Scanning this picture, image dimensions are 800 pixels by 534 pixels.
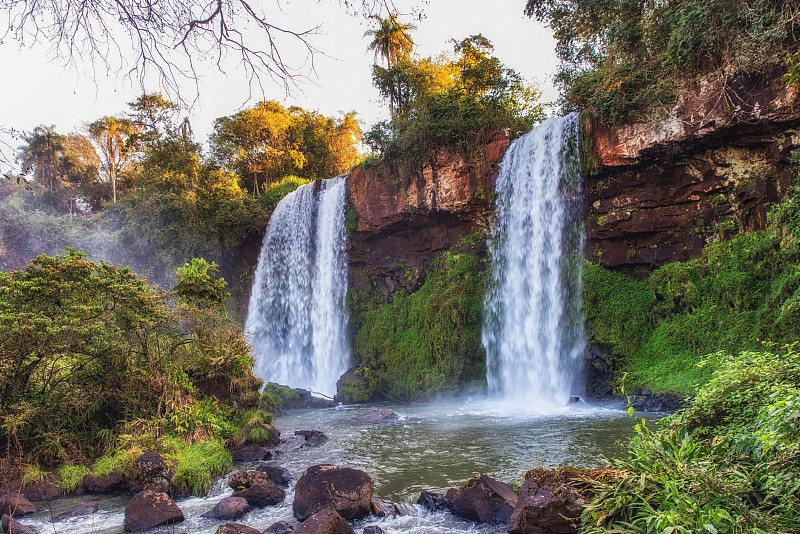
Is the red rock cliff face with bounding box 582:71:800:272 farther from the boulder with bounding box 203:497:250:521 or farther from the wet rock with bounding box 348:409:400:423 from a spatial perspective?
the boulder with bounding box 203:497:250:521

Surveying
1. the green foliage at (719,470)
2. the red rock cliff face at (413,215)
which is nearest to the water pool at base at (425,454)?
the green foliage at (719,470)

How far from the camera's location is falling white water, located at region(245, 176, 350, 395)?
1948 centimetres

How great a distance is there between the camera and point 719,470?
345 centimetres

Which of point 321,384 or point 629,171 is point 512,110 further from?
point 321,384

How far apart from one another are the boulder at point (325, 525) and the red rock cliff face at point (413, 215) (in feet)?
42.9

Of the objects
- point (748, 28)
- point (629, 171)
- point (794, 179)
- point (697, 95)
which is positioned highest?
point (748, 28)

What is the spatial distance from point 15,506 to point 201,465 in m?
2.20

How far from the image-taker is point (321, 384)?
1883 cm

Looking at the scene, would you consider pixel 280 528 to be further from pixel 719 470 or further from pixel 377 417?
pixel 377 417

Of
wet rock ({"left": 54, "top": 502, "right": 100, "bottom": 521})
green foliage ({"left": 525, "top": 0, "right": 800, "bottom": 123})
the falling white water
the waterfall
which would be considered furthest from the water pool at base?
green foliage ({"left": 525, "top": 0, "right": 800, "bottom": 123})

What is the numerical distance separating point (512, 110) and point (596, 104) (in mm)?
5473

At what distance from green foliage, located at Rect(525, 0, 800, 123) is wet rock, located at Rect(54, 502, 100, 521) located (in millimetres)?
13925

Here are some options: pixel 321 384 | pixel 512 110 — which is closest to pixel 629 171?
pixel 512 110

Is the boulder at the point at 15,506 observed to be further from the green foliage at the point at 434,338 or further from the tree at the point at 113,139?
the tree at the point at 113,139
